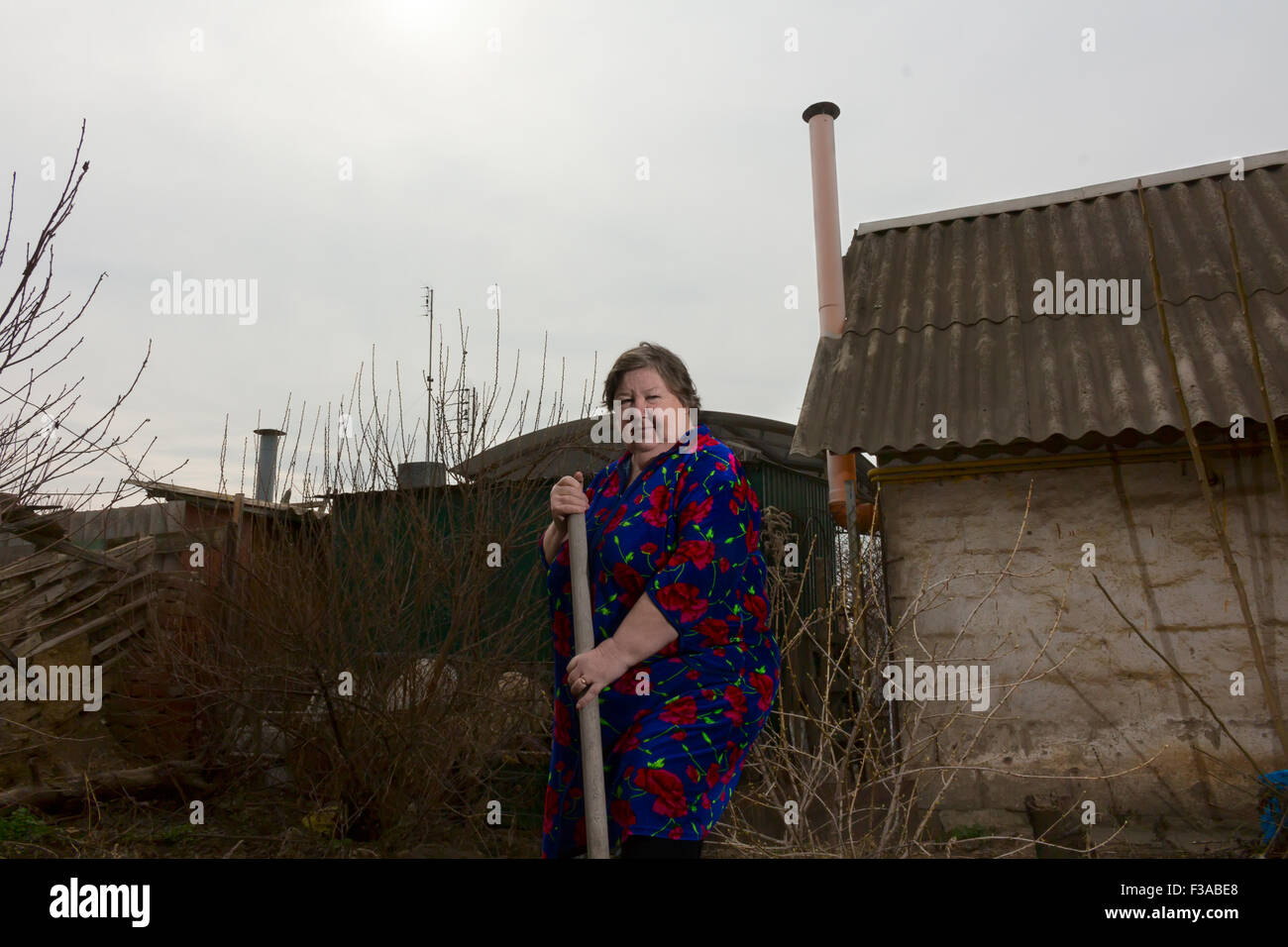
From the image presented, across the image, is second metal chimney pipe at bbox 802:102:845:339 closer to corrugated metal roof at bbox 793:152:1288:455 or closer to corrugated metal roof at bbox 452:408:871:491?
corrugated metal roof at bbox 793:152:1288:455

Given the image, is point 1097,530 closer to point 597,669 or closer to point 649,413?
point 649,413

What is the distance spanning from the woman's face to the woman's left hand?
0.53 meters

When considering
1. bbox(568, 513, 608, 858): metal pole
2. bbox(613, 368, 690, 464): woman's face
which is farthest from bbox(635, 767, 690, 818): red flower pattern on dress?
bbox(613, 368, 690, 464): woman's face

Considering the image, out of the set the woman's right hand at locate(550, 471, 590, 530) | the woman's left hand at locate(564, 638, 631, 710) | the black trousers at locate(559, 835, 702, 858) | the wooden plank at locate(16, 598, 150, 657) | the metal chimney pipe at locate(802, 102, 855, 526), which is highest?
the metal chimney pipe at locate(802, 102, 855, 526)

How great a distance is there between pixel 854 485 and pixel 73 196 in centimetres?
495

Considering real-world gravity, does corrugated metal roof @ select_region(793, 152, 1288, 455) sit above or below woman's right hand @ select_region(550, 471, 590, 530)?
above

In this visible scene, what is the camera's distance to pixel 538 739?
19.1 ft

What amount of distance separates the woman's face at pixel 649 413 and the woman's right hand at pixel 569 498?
169 millimetres

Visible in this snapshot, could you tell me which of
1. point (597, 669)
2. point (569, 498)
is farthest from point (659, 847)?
point (569, 498)

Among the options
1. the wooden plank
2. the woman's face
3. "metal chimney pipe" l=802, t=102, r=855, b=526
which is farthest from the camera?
"metal chimney pipe" l=802, t=102, r=855, b=526

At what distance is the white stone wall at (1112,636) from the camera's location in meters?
4.72

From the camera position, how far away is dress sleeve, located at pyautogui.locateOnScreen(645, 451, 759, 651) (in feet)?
6.84
